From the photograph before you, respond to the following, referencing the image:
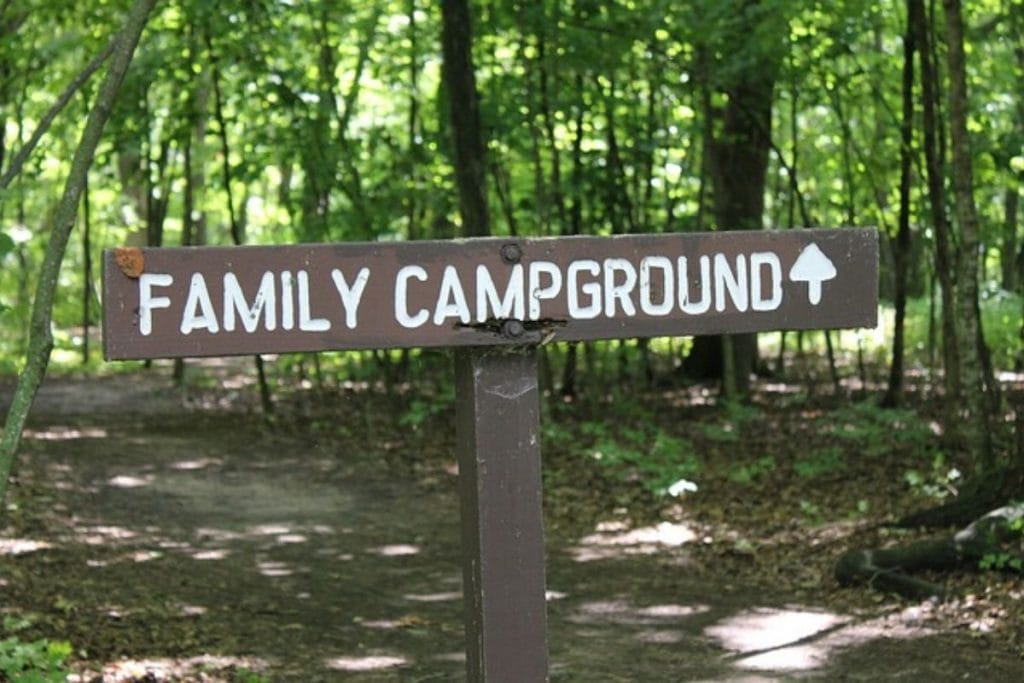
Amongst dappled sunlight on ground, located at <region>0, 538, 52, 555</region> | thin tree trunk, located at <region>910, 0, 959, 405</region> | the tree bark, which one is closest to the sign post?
dappled sunlight on ground, located at <region>0, 538, 52, 555</region>

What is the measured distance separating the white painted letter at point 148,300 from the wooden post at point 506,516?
0.78 metres

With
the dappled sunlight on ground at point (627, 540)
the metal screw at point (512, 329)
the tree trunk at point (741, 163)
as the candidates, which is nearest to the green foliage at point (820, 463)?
the dappled sunlight on ground at point (627, 540)

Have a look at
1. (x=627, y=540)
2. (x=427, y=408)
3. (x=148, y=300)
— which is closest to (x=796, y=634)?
(x=627, y=540)

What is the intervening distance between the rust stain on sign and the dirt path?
11.5 ft

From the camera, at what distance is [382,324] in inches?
137

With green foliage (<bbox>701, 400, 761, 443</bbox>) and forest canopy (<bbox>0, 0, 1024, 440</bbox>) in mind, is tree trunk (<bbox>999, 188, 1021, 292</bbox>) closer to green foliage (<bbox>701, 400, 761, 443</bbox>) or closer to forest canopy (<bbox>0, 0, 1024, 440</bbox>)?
forest canopy (<bbox>0, 0, 1024, 440</bbox>)

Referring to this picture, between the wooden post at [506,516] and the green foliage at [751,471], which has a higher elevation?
the wooden post at [506,516]

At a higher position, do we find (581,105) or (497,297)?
(581,105)

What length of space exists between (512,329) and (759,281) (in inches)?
26.1

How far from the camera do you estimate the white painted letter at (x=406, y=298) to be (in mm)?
3465

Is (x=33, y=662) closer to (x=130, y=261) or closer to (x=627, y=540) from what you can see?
(x=130, y=261)

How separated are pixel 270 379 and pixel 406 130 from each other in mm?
4235

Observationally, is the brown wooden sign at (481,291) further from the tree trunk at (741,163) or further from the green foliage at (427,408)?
the tree trunk at (741,163)

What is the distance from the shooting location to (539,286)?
3.53 metres
